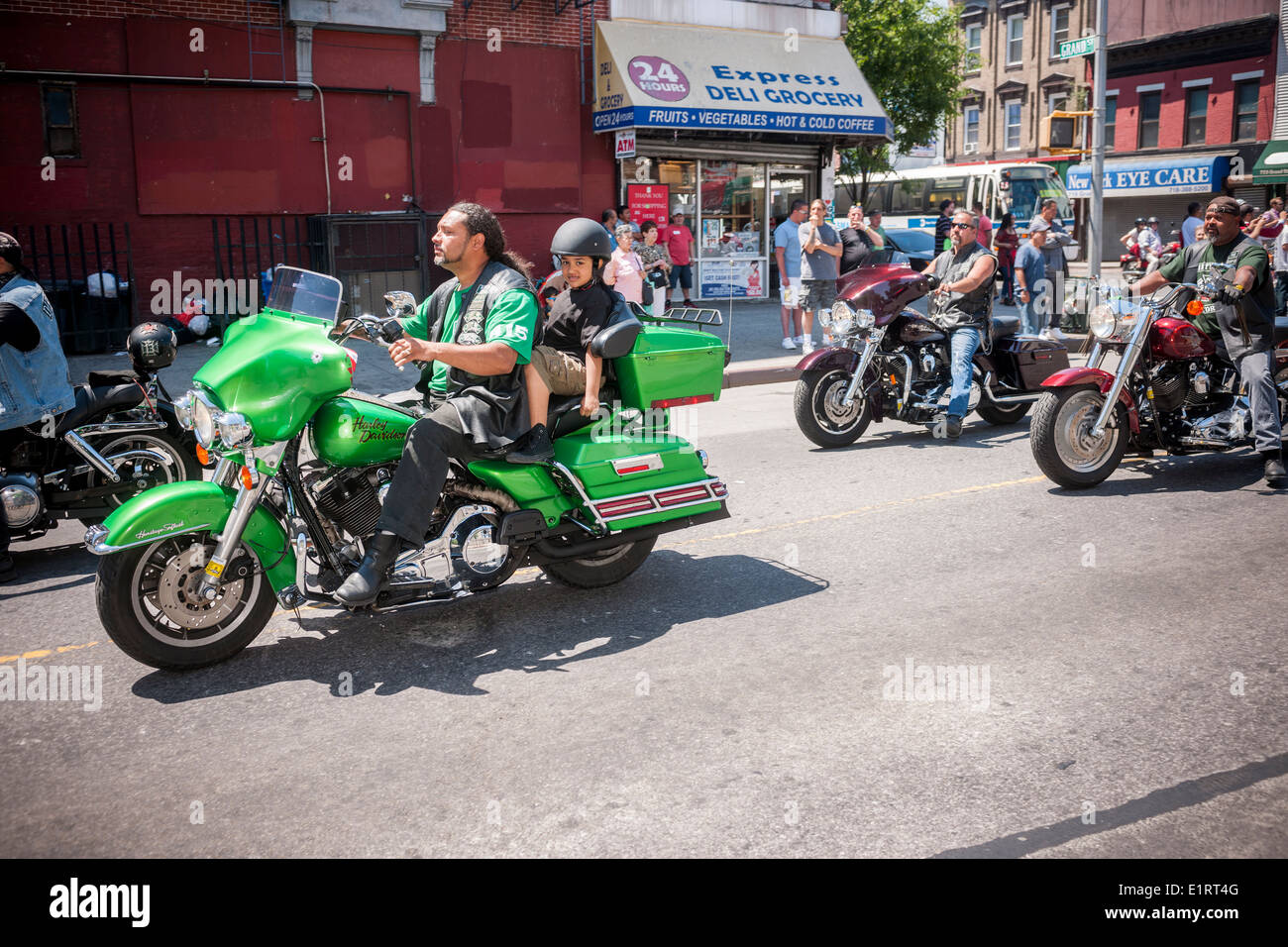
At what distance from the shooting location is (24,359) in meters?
6.36

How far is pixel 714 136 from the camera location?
70.7 ft

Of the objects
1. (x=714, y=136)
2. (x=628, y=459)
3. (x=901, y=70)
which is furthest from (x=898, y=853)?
(x=901, y=70)

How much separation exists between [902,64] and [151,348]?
29915 millimetres

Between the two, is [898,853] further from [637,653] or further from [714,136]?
[714,136]

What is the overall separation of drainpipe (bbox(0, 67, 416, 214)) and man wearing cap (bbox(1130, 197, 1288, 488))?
540 inches

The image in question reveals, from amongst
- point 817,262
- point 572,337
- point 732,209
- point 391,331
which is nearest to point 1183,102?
point 732,209

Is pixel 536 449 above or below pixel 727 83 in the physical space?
below

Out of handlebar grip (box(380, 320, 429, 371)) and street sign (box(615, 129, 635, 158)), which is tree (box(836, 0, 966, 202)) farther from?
handlebar grip (box(380, 320, 429, 371))

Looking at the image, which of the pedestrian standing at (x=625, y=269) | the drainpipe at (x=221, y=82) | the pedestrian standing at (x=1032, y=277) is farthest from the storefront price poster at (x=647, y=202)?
the pedestrian standing at (x=1032, y=277)

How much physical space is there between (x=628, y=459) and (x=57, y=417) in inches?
142

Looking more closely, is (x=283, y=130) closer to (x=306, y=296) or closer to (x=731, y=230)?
(x=731, y=230)

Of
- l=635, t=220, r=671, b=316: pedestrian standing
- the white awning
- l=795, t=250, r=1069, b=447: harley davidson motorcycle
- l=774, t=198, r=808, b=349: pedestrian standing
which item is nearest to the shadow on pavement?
l=795, t=250, r=1069, b=447: harley davidson motorcycle

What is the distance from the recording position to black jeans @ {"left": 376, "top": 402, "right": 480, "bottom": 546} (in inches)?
183

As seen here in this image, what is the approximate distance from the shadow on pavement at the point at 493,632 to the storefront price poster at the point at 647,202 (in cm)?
1591
